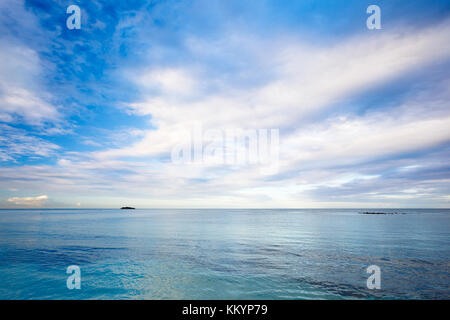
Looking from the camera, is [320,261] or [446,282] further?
[320,261]

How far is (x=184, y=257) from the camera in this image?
24.5 metres

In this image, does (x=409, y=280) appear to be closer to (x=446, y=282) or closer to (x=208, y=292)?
(x=446, y=282)

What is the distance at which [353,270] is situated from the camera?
1928cm

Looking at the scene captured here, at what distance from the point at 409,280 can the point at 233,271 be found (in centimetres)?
1423
